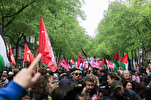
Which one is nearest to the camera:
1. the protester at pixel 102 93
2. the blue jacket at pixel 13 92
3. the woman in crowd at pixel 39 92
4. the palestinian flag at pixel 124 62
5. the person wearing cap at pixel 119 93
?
the blue jacket at pixel 13 92

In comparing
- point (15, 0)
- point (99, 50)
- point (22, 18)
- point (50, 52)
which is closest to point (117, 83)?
point (50, 52)

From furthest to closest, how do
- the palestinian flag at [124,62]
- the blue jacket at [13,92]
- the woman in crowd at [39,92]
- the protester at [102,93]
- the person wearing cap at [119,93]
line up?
the palestinian flag at [124,62]
the protester at [102,93]
the person wearing cap at [119,93]
the woman in crowd at [39,92]
the blue jacket at [13,92]

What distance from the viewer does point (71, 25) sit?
30422 mm

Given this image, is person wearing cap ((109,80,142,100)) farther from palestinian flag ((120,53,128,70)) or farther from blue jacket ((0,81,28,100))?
palestinian flag ((120,53,128,70))

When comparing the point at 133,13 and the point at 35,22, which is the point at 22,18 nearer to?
the point at 35,22

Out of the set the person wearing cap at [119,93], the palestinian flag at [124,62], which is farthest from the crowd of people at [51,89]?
the palestinian flag at [124,62]

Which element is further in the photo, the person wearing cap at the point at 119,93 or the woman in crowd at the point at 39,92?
the person wearing cap at the point at 119,93

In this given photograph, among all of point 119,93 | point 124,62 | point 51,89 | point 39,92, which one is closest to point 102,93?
point 119,93

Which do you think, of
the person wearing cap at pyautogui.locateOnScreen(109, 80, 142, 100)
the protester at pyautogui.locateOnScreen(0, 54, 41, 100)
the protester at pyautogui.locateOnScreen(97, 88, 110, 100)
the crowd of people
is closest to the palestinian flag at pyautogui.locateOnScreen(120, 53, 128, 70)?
the crowd of people

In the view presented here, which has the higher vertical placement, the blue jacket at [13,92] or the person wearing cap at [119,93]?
the blue jacket at [13,92]

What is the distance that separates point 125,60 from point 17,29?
940 cm

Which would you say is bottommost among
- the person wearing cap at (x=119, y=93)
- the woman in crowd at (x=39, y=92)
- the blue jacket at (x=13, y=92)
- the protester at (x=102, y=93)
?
the protester at (x=102, y=93)

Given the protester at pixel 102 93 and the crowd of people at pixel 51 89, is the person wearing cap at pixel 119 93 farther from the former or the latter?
the protester at pixel 102 93

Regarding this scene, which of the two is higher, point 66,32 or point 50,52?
point 66,32
